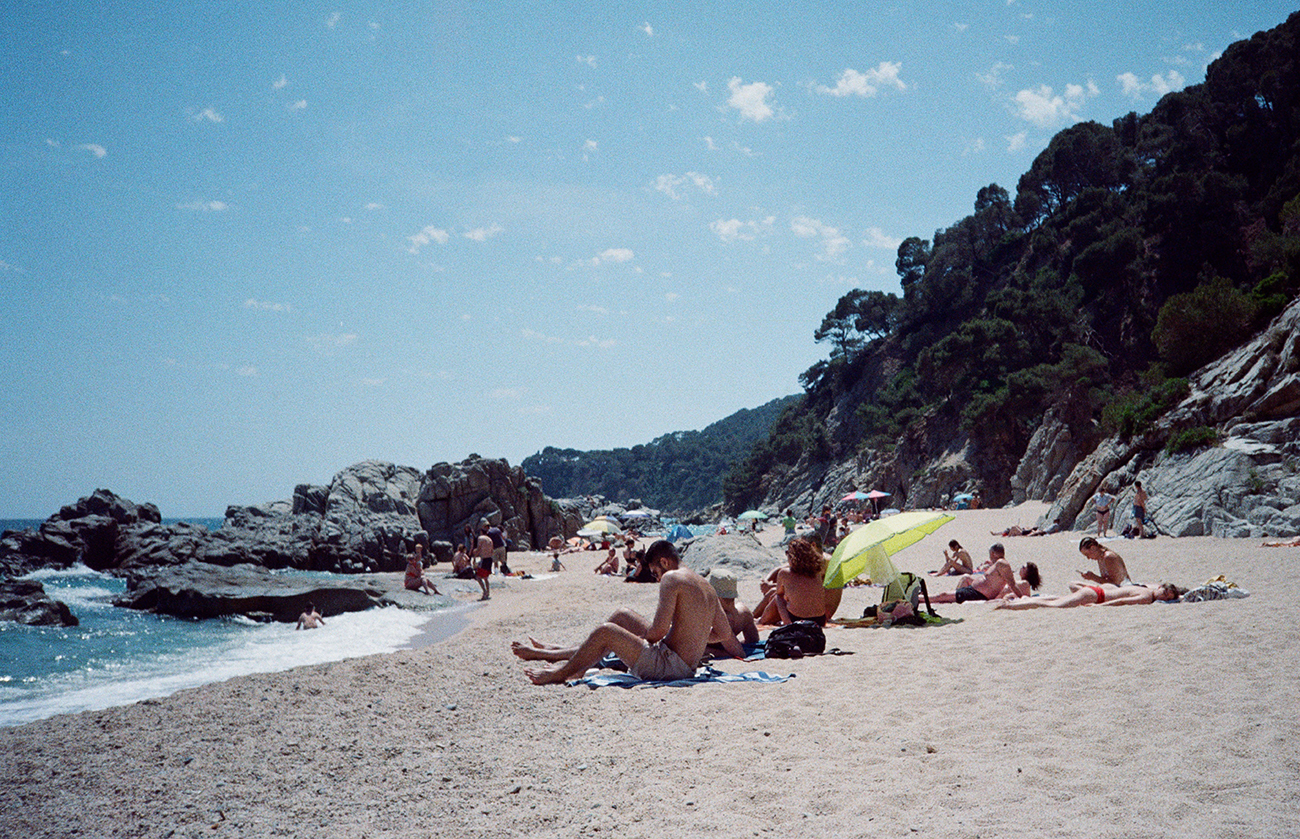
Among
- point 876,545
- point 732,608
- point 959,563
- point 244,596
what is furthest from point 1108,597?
point 244,596

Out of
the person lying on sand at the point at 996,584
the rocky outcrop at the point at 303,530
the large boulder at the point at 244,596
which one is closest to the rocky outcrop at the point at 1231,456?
the person lying on sand at the point at 996,584

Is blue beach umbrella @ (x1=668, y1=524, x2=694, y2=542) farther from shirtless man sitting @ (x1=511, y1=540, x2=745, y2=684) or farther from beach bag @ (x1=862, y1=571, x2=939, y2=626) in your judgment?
shirtless man sitting @ (x1=511, y1=540, x2=745, y2=684)

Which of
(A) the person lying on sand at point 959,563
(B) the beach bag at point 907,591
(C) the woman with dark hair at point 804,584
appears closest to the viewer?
(C) the woman with dark hair at point 804,584

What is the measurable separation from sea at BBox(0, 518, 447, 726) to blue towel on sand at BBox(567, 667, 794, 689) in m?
4.96

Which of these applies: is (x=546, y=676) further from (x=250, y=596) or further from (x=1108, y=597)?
(x=250, y=596)

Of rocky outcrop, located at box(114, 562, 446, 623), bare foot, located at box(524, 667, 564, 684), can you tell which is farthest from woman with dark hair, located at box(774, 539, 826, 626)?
rocky outcrop, located at box(114, 562, 446, 623)

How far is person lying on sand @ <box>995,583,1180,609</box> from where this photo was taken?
7.51 metres

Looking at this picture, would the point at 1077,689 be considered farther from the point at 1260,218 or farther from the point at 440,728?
the point at 1260,218

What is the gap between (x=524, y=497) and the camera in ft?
115

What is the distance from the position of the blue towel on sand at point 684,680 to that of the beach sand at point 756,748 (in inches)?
6.4

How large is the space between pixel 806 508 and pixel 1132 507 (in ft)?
136

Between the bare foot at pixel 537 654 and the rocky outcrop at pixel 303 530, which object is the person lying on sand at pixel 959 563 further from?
the rocky outcrop at pixel 303 530

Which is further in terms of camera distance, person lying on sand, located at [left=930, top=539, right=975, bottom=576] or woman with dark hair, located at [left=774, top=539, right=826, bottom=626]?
person lying on sand, located at [left=930, top=539, right=975, bottom=576]

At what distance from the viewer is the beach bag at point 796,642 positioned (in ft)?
21.0
